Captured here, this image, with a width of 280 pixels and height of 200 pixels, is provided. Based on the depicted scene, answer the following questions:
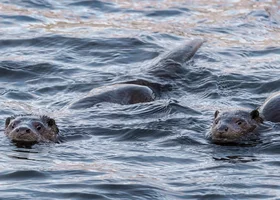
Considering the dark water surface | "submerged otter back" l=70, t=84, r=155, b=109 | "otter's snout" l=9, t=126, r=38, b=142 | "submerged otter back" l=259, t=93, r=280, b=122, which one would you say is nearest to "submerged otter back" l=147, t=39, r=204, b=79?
the dark water surface

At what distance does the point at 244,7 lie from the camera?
50.6 ft

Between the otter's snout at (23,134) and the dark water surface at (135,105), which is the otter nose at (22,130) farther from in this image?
the dark water surface at (135,105)

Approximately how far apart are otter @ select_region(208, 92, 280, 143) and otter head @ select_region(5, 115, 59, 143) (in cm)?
140

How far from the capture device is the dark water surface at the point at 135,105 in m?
7.27

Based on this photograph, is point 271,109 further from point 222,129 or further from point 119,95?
point 119,95

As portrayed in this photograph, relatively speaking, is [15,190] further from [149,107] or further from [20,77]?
[20,77]

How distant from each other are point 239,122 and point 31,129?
1.86 meters

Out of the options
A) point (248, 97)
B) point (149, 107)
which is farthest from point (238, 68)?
point (149, 107)

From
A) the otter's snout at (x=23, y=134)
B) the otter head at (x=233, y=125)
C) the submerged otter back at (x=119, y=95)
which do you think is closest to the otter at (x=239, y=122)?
the otter head at (x=233, y=125)

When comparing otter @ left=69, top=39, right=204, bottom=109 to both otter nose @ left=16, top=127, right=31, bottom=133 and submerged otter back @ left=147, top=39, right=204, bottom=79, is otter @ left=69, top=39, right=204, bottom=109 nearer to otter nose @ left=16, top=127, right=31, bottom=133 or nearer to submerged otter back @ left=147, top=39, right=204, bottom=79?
submerged otter back @ left=147, top=39, right=204, bottom=79

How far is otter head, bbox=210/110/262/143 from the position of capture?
28.9 feet

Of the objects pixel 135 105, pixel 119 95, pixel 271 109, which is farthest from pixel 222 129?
pixel 119 95

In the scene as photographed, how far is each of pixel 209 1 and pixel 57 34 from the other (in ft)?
11.1

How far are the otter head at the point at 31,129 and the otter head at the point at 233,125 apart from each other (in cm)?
141
